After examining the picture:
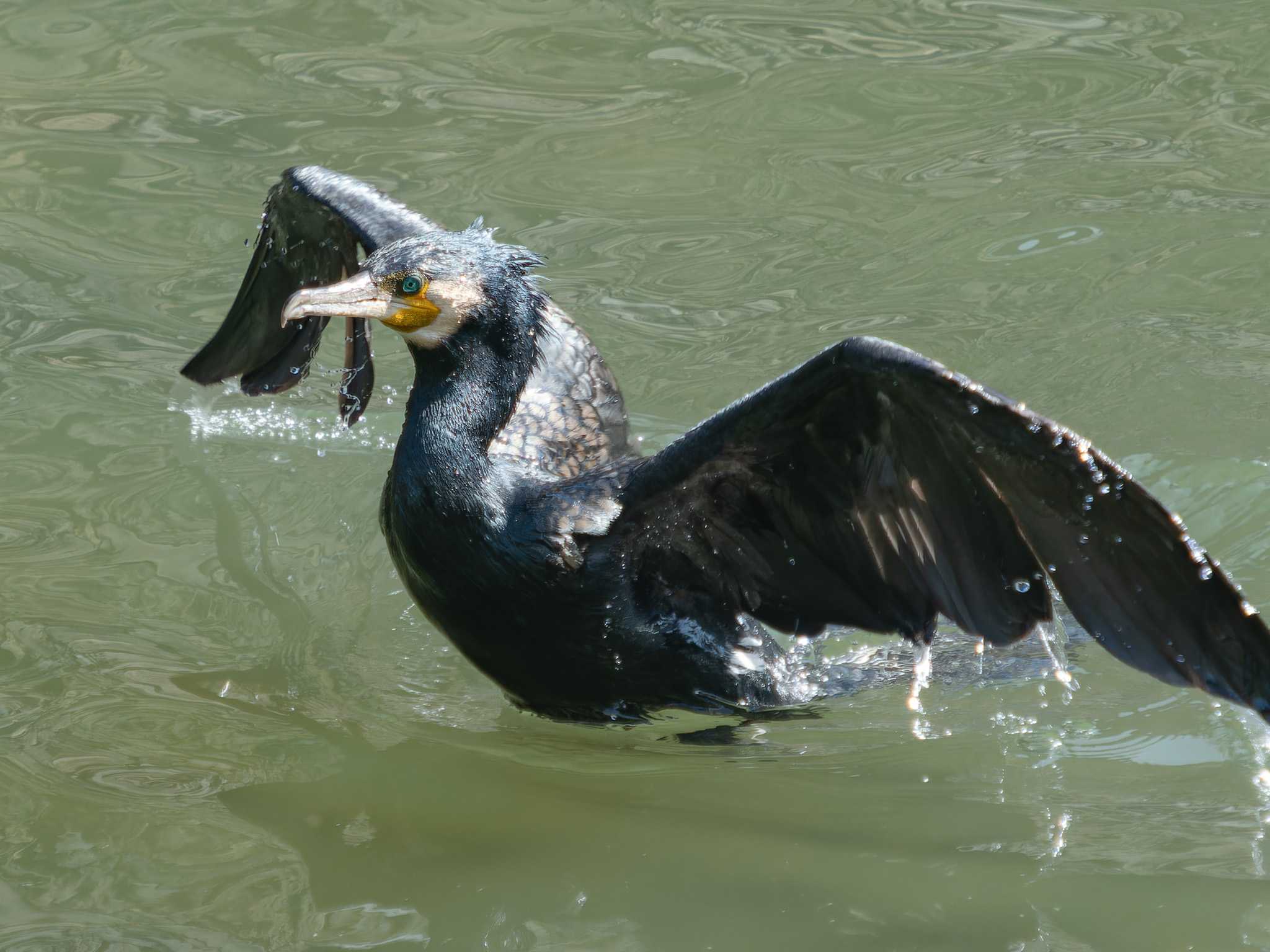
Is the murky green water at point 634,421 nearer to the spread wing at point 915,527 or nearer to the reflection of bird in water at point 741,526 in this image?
the reflection of bird in water at point 741,526

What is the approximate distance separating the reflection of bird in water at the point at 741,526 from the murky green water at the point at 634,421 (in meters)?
0.32

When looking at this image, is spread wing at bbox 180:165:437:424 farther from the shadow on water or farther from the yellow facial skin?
the shadow on water

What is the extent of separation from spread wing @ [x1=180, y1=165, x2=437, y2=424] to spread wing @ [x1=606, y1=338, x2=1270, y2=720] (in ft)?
4.97

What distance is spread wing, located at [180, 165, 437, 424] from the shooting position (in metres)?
5.02

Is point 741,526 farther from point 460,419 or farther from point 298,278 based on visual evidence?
point 298,278

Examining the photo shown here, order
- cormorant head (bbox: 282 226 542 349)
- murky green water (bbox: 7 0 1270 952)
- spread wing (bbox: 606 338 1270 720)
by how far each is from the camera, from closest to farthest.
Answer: spread wing (bbox: 606 338 1270 720), murky green water (bbox: 7 0 1270 952), cormorant head (bbox: 282 226 542 349)

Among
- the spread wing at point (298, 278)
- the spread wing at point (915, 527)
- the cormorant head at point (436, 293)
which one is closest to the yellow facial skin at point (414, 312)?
the cormorant head at point (436, 293)

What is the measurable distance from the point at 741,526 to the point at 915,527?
1.48 ft

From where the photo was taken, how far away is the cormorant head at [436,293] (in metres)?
3.85

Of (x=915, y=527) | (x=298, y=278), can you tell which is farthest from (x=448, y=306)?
(x=298, y=278)

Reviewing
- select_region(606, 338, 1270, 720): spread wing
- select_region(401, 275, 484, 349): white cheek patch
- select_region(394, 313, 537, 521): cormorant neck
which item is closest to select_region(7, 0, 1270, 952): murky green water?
select_region(606, 338, 1270, 720): spread wing

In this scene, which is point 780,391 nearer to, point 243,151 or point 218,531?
point 218,531

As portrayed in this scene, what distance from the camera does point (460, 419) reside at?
12.8 feet

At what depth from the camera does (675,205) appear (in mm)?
7016
